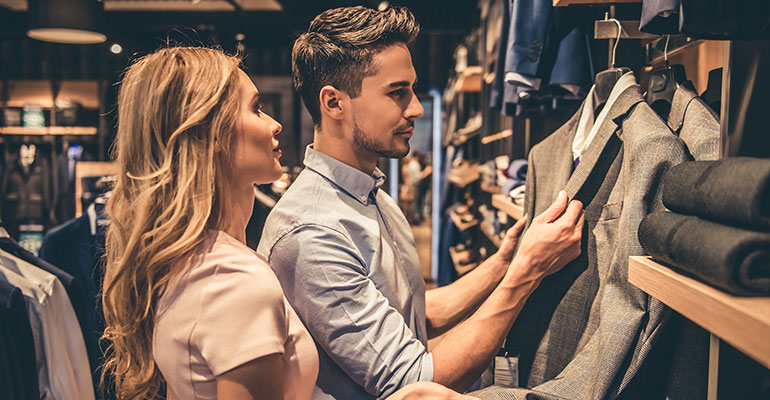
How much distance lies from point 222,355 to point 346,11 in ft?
3.33

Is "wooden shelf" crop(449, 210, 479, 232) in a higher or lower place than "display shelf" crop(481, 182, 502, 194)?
lower

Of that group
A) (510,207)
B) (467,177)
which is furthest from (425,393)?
(467,177)

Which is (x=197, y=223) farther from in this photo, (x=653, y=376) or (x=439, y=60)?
(x=439, y=60)

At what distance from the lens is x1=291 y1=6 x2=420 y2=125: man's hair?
1.49 m

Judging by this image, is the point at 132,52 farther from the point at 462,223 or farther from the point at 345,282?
the point at 345,282

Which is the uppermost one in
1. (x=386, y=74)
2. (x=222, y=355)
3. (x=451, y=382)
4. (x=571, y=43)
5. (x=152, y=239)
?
(x=571, y=43)

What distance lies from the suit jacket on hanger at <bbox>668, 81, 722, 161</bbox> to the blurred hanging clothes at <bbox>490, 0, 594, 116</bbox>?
0.72 meters

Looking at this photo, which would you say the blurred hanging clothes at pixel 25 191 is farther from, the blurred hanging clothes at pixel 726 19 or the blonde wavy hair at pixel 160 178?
the blurred hanging clothes at pixel 726 19

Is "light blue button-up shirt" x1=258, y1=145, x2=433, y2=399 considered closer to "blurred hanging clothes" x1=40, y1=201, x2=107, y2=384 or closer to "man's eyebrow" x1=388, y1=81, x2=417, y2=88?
"man's eyebrow" x1=388, y1=81, x2=417, y2=88

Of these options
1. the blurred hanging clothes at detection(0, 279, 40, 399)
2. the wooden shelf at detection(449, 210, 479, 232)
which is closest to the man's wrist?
the blurred hanging clothes at detection(0, 279, 40, 399)

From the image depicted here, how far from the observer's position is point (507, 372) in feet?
4.65

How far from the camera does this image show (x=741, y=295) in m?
0.64

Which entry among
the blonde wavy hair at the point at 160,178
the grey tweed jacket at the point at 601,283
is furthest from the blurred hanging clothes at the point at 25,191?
the grey tweed jacket at the point at 601,283

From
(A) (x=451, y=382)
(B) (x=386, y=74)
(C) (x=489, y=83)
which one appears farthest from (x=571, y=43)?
(C) (x=489, y=83)
